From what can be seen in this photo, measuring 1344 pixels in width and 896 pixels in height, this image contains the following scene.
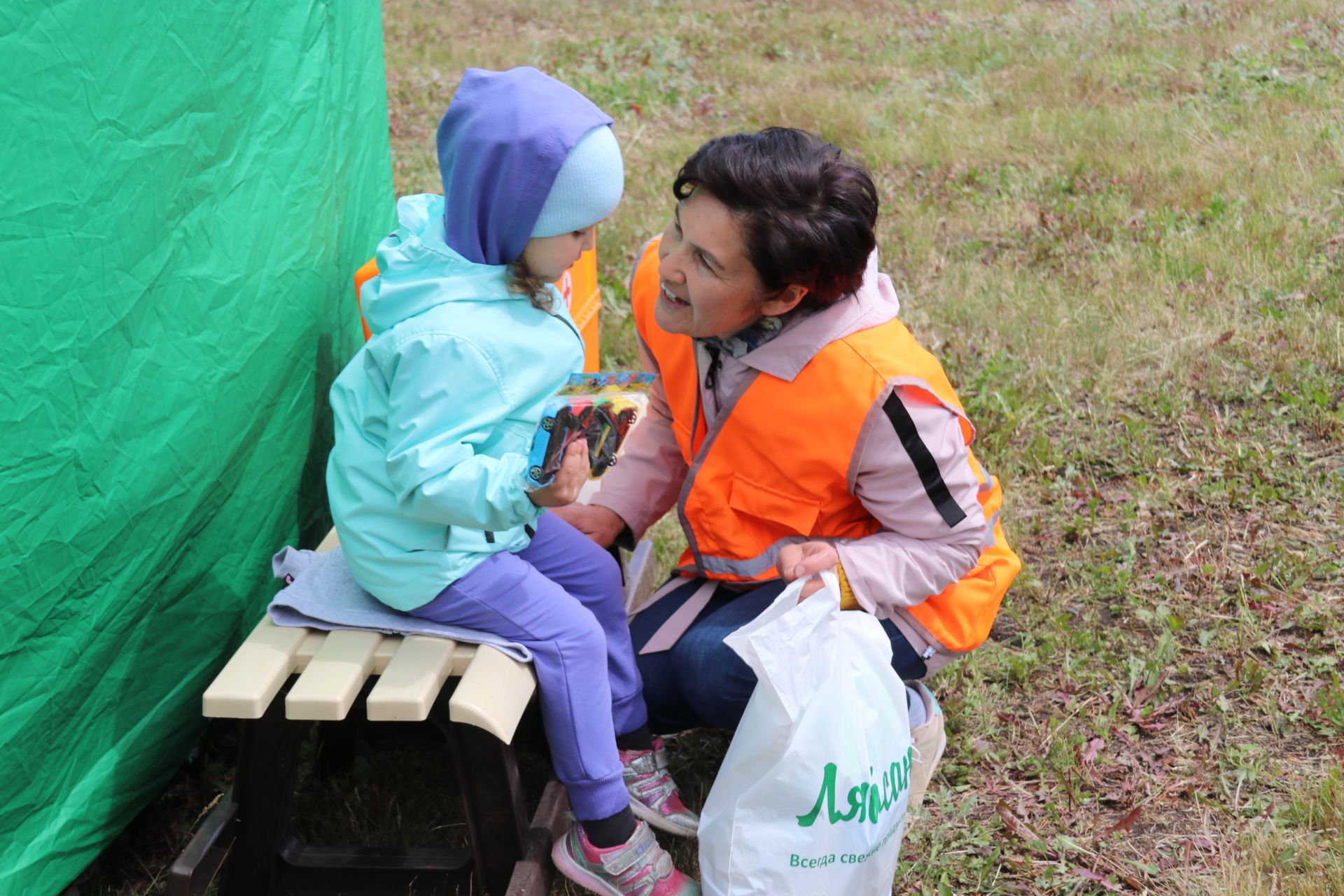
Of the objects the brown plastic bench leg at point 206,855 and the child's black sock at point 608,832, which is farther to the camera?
the child's black sock at point 608,832

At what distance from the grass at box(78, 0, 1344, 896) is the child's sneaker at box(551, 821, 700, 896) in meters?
0.24

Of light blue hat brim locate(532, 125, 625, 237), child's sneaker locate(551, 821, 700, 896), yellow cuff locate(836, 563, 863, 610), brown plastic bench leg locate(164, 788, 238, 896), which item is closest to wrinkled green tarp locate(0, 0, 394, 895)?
brown plastic bench leg locate(164, 788, 238, 896)

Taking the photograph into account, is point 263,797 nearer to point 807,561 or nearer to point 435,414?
point 435,414

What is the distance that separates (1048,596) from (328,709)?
6.53ft

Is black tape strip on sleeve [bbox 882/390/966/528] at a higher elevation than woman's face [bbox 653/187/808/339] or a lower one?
lower

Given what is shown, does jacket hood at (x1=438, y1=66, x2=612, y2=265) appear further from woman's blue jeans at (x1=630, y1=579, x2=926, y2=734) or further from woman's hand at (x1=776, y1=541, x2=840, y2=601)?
woman's blue jeans at (x1=630, y1=579, x2=926, y2=734)

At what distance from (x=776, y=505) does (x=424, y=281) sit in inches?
32.3

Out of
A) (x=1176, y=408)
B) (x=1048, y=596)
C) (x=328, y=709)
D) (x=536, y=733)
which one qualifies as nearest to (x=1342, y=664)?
(x=1048, y=596)

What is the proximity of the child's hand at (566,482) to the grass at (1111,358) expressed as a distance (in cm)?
100

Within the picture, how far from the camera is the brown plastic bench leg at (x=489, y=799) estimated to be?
212 centimetres

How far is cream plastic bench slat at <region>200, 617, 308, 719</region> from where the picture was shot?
1.93m

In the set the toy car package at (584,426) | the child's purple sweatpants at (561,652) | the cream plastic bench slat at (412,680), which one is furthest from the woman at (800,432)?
the cream plastic bench slat at (412,680)

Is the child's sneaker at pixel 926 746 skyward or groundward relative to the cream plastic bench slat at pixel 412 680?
groundward

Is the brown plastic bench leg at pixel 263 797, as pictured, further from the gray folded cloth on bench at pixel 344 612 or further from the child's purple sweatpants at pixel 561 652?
the child's purple sweatpants at pixel 561 652
